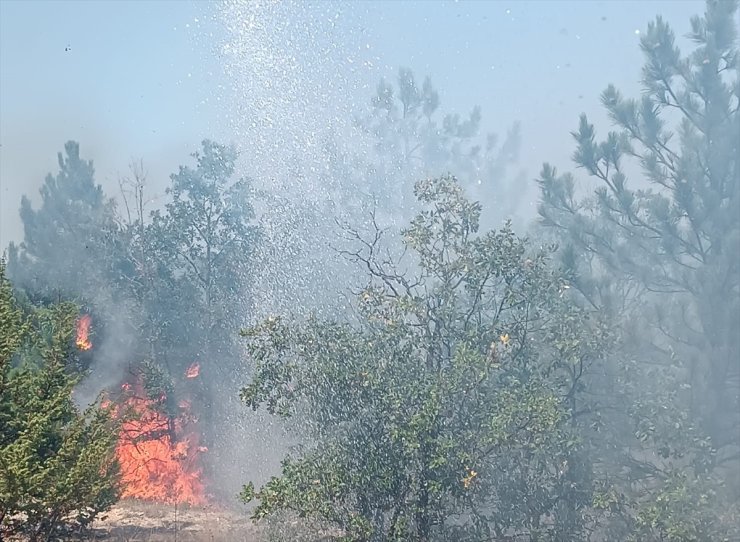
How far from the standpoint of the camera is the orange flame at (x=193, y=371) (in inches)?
1189

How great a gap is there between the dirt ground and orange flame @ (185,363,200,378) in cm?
780

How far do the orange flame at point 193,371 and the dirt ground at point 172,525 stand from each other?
780 cm

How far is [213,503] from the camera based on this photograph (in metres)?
24.3

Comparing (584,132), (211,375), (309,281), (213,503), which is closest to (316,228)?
(309,281)

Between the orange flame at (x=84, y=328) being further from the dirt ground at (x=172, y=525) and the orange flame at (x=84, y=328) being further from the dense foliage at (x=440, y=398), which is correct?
the dense foliage at (x=440, y=398)

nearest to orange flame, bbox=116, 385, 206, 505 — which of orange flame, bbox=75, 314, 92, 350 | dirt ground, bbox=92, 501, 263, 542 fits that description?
dirt ground, bbox=92, 501, 263, 542

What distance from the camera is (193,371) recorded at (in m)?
30.4

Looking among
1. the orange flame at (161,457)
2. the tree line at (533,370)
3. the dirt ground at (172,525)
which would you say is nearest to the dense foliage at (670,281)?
the tree line at (533,370)

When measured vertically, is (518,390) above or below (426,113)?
below

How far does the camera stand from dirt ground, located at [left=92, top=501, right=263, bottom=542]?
60.3ft

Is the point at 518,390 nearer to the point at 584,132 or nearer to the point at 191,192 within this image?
the point at 584,132

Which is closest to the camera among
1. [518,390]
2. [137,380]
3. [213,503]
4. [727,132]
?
[518,390]

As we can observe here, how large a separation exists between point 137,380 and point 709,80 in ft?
76.2

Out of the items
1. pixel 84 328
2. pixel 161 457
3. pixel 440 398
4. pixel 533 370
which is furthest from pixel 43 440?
pixel 84 328
